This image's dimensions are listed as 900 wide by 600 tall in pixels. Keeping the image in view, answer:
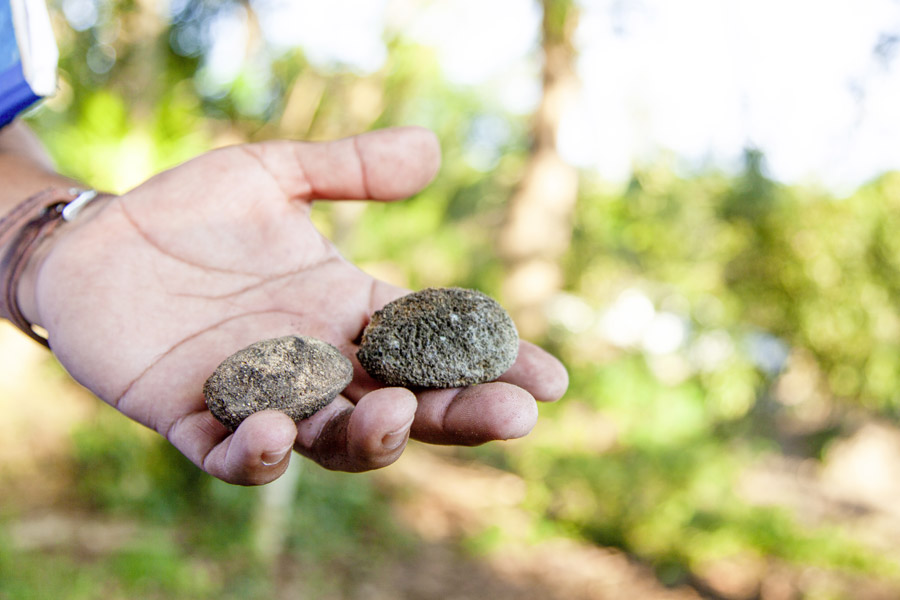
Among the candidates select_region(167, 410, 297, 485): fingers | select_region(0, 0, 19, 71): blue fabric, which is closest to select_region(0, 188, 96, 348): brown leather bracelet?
select_region(0, 0, 19, 71): blue fabric

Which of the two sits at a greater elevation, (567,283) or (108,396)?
(108,396)

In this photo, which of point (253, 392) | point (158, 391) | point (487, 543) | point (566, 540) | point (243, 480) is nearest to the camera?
point (243, 480)

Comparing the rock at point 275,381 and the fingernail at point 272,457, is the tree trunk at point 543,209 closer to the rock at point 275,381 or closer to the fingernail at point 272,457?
the rock at point 275,381

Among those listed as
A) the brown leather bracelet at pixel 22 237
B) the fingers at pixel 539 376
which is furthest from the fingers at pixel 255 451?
the brown leather bracelet at pixel 22 237

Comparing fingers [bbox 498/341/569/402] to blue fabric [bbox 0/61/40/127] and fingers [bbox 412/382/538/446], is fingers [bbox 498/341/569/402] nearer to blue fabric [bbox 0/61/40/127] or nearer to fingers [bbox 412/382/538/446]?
fingers [bbox 412/382/538/446]

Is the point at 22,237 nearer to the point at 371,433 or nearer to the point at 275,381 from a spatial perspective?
the point at 275,381

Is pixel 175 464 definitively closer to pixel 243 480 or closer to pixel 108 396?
pixel 108 396

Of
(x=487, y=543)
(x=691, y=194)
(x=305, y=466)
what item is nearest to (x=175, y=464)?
(x=305, y=466)
